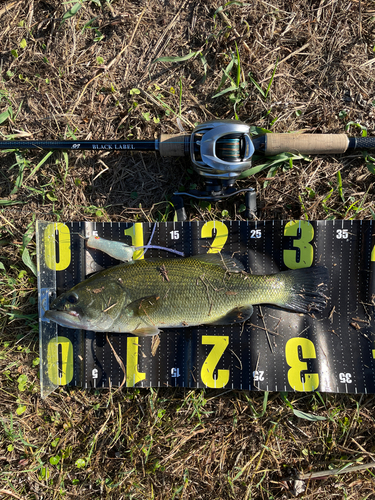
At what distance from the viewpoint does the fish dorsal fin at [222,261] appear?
9.57 feet

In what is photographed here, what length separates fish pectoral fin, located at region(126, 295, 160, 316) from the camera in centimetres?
279

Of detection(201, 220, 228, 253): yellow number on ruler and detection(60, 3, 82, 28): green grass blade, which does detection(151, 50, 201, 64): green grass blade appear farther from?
detection(201, 220, 228, 253): yellow number on ruler

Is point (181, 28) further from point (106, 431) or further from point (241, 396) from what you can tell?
point (106, 431)

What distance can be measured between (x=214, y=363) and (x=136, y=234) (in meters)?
1.55

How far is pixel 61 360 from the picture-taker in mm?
3090

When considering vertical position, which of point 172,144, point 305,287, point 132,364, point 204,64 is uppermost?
point 204,64

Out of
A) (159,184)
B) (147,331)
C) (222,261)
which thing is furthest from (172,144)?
(147,331)

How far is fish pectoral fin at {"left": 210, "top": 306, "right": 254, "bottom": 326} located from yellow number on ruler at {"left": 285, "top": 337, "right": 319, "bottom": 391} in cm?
55

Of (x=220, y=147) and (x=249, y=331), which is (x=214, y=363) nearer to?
(x=249, y=331)

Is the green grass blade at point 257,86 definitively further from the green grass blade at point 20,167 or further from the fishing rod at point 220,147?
the green grass blade at point 20,167

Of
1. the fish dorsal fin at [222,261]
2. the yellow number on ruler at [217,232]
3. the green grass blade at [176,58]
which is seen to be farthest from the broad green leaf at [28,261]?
the green grass blade at [176,58]

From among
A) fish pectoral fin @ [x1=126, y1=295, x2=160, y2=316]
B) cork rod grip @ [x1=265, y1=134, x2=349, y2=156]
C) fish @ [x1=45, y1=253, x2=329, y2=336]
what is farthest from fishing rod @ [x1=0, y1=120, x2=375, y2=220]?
fish pectoral fin @ [x1=126, y1=295, x2=160, y2=316]

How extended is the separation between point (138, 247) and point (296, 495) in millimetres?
2996

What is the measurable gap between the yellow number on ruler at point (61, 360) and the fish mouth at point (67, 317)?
0.39 m
